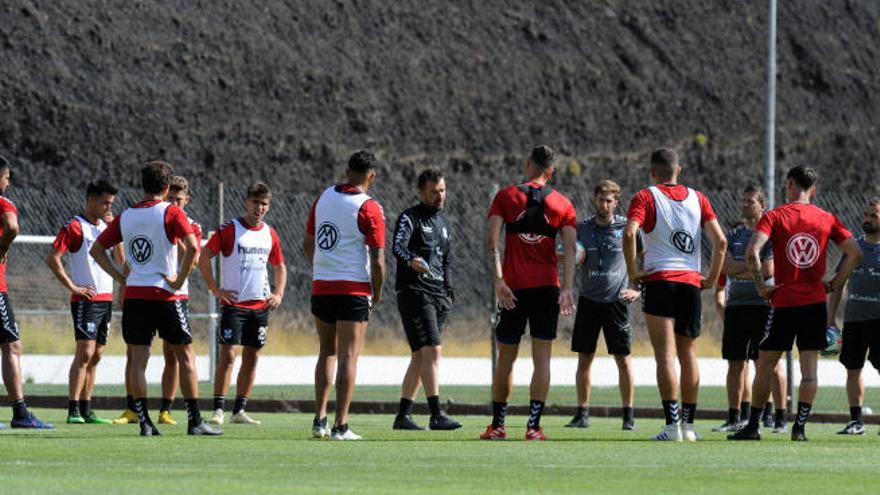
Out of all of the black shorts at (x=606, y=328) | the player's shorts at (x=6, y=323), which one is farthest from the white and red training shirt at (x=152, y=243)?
the black shorts at (x=606, y=328)

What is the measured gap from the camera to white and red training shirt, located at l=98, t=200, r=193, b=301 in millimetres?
14211

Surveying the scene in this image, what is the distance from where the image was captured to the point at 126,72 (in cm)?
4859

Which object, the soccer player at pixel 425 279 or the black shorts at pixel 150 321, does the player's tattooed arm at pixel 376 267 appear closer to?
the black shorts at pixel 150 321

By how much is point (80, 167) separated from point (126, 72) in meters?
3.22

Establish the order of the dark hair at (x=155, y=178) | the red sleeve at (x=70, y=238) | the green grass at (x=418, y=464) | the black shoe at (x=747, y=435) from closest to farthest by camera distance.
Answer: the green grass at (x=418, y=464) < the dark hair at (x=155, y=178) < the black shoe at (x=747, y=435) < the red sleeve at (x=70, y=238)

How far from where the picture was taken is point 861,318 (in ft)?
52.4

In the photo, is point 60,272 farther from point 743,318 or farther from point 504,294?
point 743,318

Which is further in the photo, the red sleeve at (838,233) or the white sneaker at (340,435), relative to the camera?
the red sleeve at (838,233)

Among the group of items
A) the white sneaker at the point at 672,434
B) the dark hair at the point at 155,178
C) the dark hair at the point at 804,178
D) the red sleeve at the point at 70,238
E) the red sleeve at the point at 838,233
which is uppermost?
the dark hair at the point at 804,178

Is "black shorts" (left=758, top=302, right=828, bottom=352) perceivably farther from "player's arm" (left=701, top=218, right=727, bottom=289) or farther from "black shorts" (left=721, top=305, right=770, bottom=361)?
"black shorts" (left=721, top=305, right=770, bottom=361)

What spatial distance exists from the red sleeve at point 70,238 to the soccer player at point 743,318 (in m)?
5.85

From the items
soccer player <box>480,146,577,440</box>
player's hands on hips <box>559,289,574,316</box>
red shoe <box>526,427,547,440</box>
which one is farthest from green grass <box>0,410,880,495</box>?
player's hands on hips <box>559,289,574,316</box>

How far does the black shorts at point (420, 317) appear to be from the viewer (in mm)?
15922

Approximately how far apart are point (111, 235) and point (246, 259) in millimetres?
2577
